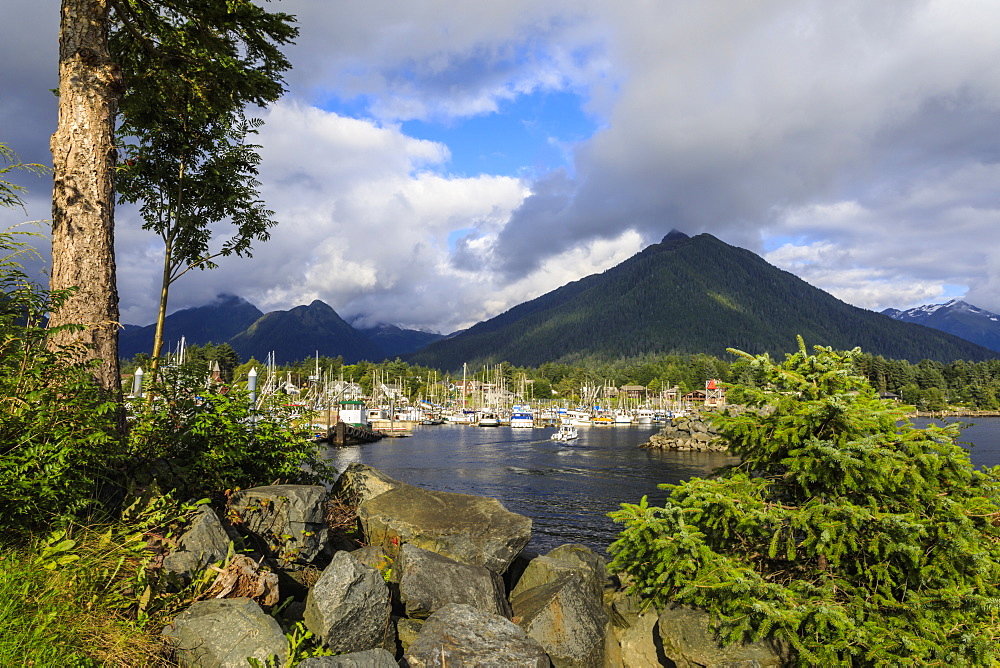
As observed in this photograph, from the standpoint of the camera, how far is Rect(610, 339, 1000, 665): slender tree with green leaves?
21.1 feet

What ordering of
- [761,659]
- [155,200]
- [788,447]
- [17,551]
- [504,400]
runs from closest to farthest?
1. [17,551]
2. [761,659]
3. [788,447]
4. [155,200]
5. [504,400]

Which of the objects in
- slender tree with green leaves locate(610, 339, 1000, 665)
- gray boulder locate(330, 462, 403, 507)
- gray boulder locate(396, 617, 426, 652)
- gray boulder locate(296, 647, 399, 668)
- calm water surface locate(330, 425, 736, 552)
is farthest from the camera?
calm water surface locate(330, 425, 736, 552)

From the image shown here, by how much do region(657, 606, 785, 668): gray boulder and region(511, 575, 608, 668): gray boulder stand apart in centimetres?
127

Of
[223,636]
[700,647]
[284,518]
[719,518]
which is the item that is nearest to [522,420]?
[284,518]

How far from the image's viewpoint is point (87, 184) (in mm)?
8523

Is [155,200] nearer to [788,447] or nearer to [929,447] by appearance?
[788,447]

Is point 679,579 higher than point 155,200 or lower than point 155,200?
lower

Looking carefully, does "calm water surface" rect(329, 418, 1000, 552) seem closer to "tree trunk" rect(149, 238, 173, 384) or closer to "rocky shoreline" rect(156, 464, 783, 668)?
"rocky shoreline" rect(156, 464, 783, 668)

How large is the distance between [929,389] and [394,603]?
760 feet

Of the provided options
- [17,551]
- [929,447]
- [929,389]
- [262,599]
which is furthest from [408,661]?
[929,389]

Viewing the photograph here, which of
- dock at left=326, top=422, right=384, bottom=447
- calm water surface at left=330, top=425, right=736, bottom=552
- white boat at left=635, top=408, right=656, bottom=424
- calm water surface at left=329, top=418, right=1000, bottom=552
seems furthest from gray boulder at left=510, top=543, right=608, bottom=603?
white boat at left=635, top=408, right=656, bottom=424

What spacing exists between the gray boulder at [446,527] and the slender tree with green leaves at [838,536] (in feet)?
9.82

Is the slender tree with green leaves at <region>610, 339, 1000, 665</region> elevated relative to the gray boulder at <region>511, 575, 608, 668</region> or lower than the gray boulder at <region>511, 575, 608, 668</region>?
elevated

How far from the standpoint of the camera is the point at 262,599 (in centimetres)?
679
